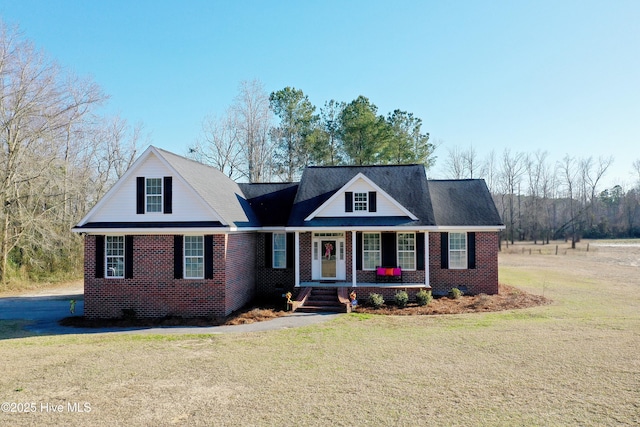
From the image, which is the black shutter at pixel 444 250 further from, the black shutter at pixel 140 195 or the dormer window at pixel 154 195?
the black shutter at pixel 140 195

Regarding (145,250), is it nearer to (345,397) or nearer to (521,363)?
(345,397)

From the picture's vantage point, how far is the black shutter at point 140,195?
1612cm

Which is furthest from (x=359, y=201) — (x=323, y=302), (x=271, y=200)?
(x=271, y=200)

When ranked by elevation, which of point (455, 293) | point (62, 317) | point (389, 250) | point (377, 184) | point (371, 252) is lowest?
point (62, 317)

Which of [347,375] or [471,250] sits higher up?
[471,250]

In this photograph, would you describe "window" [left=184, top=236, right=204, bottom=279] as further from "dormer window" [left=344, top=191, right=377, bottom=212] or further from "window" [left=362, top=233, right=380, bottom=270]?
"window" [left=362, top=233, right=380, bottom=270]

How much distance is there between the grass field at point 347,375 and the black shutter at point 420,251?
4.96m

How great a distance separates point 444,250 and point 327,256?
5688 millimetres

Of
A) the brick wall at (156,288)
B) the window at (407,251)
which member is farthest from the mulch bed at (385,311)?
the window at (407,251)

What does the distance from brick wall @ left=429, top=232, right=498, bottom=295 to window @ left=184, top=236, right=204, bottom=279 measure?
10.7 metres

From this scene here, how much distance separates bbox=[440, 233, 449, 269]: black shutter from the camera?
1972 cm

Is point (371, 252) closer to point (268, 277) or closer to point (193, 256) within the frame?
point (268, 277)

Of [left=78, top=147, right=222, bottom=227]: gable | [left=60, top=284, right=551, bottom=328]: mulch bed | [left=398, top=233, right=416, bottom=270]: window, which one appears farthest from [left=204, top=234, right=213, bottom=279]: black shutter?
[left=398, top=233, right=416, bottom=270]: window

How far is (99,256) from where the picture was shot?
16.2 m
